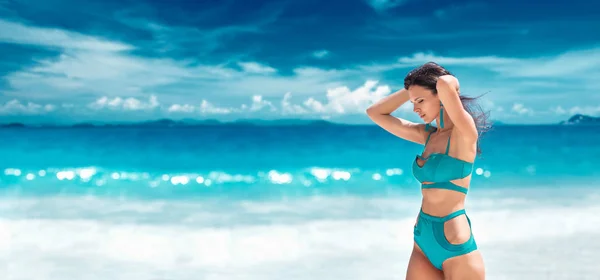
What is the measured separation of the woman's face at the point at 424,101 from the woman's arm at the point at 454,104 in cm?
18

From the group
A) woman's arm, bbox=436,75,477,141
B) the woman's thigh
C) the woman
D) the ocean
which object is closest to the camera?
woman's arm, bbox=436,75,477,141

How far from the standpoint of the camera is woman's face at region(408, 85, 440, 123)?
2.88m

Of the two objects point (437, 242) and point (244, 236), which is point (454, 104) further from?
point (244, 236)

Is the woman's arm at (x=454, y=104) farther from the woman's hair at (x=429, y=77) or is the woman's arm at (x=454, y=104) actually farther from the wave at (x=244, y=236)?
the wave at (x=244, y=236)

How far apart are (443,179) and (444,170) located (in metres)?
0.05

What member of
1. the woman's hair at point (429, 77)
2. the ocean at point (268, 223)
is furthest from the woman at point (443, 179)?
the ocean at point (268, 223)

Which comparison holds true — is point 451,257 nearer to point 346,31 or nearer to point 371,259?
point 371,259

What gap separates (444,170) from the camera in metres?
2.82

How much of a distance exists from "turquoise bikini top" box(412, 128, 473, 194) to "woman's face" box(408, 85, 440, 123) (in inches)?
7.9

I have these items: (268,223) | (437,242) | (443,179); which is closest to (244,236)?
(268,223)

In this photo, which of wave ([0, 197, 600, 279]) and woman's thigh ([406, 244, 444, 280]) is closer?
woman's thigh ([406, 244, 444, 280])

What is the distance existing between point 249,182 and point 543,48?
98.9 feet

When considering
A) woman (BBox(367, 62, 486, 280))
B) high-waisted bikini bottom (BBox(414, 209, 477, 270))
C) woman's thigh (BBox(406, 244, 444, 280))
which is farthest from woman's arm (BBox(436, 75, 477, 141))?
woman's thigh (BBox(406, 244, 444, 280))

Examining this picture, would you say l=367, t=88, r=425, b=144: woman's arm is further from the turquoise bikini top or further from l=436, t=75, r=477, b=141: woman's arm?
l=436, t=75, r=477, b=141: woman's arm
